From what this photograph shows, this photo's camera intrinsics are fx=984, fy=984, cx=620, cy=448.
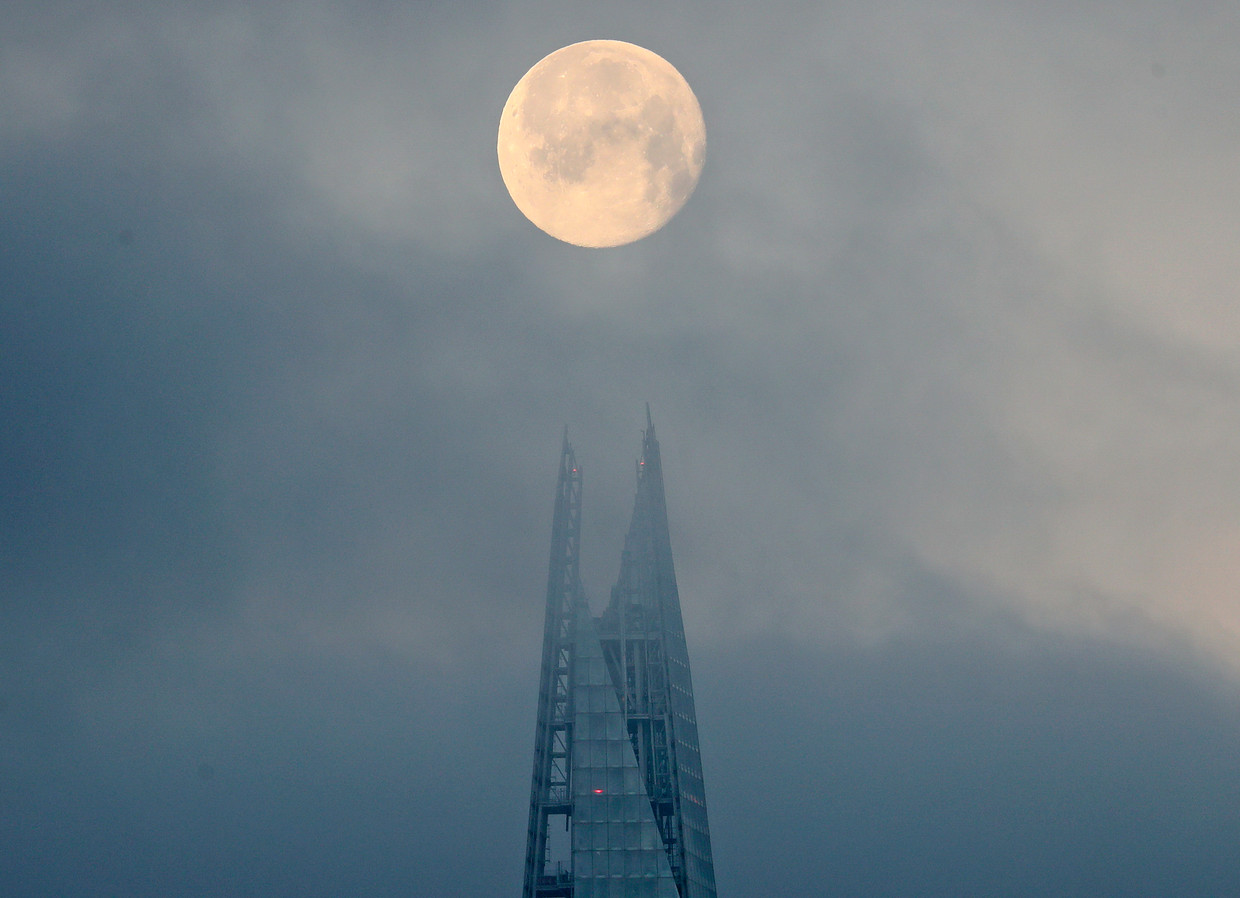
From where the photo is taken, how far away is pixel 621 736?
302ft

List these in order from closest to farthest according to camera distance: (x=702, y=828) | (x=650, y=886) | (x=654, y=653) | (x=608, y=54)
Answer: (x=608, y=54), (x=650, y=886), (x=702, y=828), (x=654, y=653)

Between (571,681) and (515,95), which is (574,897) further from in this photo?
(515,95)

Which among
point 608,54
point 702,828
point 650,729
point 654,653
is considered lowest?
point 702,828

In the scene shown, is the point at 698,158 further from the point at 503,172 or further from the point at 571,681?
the point at 571,681

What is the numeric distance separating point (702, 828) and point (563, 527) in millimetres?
34532

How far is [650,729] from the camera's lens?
9844 centimetres

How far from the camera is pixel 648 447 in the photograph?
117688 millimetres

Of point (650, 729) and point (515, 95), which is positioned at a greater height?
point (515, 95)

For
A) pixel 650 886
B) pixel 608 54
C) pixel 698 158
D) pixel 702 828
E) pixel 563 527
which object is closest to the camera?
pixel 608 54

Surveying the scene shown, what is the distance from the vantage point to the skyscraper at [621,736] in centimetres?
8756

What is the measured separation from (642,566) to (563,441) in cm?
1745

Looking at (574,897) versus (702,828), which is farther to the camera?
(702,828)

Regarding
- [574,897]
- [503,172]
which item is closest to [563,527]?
[574,897]

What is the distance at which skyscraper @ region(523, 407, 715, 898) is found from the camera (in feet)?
287
